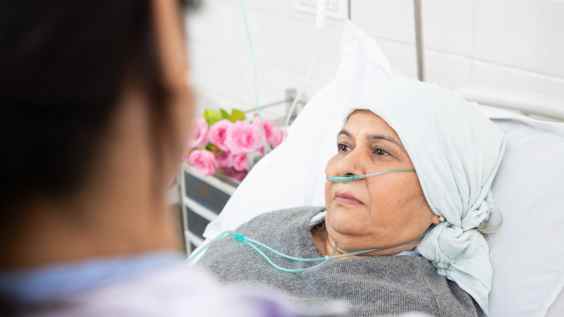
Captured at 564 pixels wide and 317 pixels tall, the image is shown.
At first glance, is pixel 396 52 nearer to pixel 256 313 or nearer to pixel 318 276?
pixel 318 276

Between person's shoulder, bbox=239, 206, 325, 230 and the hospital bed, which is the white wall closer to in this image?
the hospital bed

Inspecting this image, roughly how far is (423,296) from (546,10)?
0.89 metres

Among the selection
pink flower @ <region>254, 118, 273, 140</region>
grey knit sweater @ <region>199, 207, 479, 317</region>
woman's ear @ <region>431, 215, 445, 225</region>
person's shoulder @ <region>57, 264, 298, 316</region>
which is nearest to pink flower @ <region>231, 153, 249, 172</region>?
pink flower @ <region>254, 118, 273, 140</region>

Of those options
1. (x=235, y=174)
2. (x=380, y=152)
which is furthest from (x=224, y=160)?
(x=380, y=152)

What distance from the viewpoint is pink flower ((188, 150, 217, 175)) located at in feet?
7.06

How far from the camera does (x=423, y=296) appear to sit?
4.75 feet

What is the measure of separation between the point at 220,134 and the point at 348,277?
2.74 ft

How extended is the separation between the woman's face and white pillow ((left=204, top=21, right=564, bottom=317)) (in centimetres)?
20

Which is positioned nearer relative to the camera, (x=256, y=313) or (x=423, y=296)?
Result: (x=256, y=313)

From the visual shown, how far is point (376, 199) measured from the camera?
5.14 ft

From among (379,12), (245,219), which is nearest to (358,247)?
(245,219)

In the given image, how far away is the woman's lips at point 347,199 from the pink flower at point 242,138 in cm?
62

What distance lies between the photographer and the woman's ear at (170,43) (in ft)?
1.51

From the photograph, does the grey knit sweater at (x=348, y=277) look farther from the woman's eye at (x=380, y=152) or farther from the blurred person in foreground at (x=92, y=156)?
the blurred person in foreground at (x=92, y=156)
